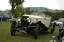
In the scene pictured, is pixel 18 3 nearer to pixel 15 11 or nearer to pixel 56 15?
pixel 15 11

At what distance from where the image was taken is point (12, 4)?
28.0 m

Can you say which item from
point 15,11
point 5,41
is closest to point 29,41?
point 5,41

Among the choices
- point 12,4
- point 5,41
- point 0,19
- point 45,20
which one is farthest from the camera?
point 12,4

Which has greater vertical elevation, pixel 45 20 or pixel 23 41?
pixel 45 20

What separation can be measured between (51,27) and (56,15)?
18.5m

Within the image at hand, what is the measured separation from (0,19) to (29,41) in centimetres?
1729

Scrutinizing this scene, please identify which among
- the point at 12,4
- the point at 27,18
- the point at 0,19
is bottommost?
the point at 0,19

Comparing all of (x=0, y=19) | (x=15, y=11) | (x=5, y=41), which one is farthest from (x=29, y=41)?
(x=15, y=11)

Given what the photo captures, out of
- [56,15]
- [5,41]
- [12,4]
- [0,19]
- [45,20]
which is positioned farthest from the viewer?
[12,4]

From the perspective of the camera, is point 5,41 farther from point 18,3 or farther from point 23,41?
point 18,3

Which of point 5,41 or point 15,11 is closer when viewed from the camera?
point 5,41

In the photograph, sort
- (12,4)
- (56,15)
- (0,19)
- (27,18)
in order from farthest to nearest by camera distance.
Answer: (12,4) < (56,15) < (0,19) < (27,18)

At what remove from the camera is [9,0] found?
94.6 ft

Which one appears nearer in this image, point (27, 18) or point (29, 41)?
point (29, 41)
